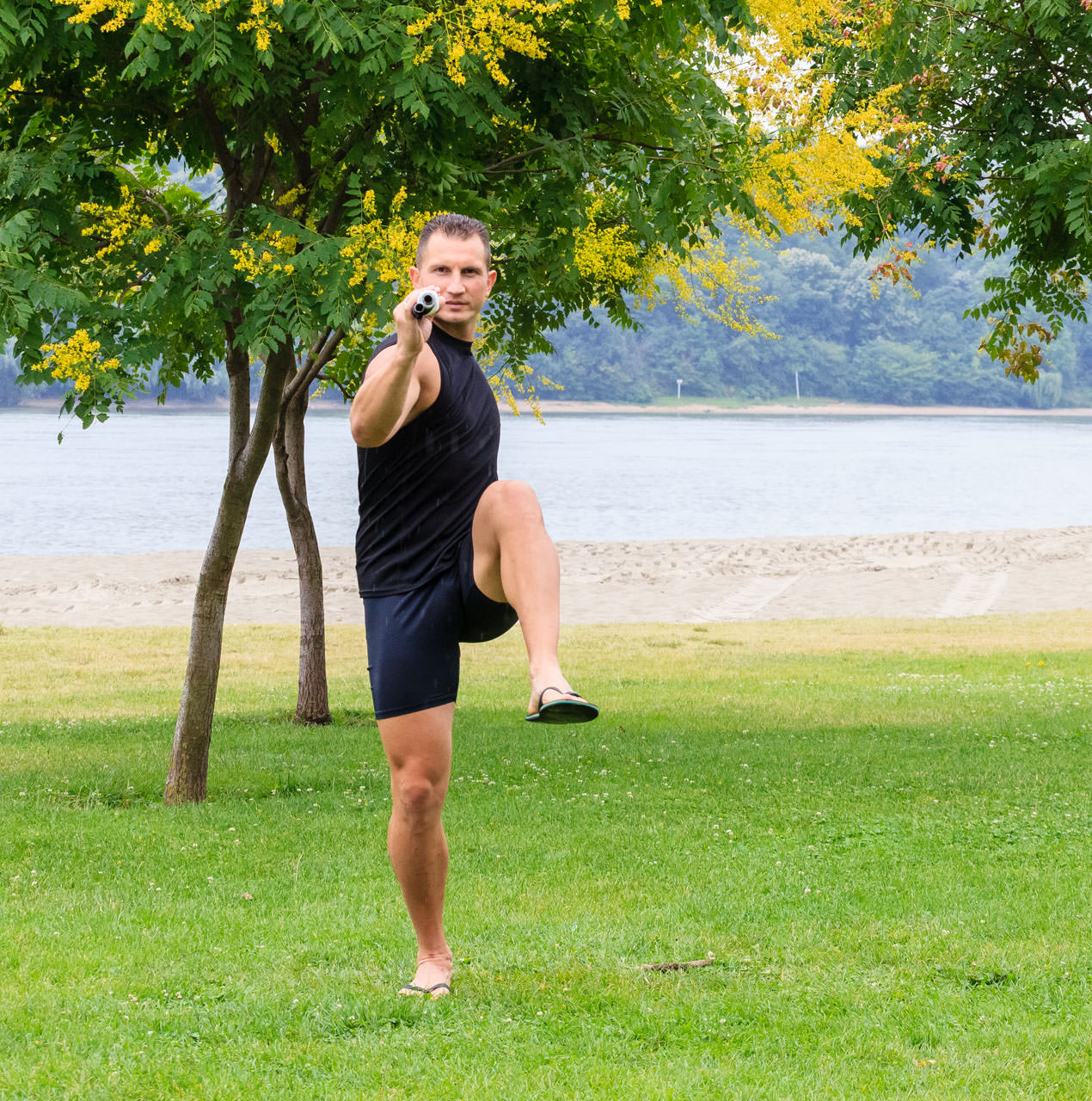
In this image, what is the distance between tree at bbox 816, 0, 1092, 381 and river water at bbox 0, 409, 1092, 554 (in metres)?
11.8

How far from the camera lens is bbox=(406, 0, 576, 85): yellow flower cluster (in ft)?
21.7

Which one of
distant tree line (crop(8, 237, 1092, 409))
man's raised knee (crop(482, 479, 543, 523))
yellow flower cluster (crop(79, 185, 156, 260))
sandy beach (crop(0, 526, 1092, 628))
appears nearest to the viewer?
man's raised knee (crop(482, 479, 543, 523))

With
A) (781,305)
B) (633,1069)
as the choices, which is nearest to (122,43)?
(633,1069)

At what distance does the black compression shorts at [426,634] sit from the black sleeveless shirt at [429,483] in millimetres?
48

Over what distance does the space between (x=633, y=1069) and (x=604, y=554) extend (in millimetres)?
30129

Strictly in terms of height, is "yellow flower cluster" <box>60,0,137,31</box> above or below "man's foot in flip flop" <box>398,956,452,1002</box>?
above

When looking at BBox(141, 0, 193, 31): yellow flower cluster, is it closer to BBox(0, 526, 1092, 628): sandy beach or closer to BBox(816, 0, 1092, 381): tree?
BBox(816, 0, 1092, 381): tree

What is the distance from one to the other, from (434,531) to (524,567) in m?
0.45

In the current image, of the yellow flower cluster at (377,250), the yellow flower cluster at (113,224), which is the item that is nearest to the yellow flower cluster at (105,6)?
the yellow flower cluster at (113,224)

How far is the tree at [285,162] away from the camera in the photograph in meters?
6.64

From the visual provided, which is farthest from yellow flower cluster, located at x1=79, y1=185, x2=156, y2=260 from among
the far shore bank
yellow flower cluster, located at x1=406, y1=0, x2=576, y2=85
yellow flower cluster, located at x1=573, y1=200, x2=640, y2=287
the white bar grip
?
the far shore bank

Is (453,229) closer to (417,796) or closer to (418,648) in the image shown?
(418,648)

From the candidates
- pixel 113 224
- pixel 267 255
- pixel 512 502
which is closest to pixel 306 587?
pixel 113 224

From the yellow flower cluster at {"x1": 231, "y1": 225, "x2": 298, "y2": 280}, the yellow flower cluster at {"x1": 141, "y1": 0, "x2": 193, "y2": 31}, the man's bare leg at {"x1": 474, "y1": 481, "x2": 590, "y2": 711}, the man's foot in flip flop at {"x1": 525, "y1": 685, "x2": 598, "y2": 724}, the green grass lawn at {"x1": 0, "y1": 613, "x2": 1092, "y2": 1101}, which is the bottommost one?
the green grass lawn at {"x1": 0, "y1": 613, "x2": 1092, "y2": 1101}
